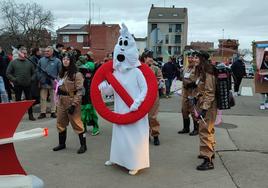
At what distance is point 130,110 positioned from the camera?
580 centimetres

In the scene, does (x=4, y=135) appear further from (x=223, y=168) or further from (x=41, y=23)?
(x=41, y=23)

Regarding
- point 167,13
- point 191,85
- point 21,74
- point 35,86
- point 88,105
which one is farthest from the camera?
point 167,13

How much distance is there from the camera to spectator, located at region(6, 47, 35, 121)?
32.9ft

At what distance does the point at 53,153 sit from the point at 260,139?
4170 millimetres

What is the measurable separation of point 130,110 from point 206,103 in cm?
114

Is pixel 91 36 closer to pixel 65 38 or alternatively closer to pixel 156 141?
pixel 65 38

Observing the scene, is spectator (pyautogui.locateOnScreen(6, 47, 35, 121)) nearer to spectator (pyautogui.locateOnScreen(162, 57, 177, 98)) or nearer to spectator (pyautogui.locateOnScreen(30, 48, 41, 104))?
spectator (pyautogui.locateOnScreen(30, 48, 41, 104))

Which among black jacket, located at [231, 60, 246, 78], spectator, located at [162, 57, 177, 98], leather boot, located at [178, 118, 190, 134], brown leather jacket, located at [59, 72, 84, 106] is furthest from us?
black jacket, located at [231, 60, 246, 78]

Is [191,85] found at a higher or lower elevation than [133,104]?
higher

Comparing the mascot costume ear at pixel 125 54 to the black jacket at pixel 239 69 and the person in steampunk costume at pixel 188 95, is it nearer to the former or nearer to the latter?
the person in steampunk costume at pixel 188 95

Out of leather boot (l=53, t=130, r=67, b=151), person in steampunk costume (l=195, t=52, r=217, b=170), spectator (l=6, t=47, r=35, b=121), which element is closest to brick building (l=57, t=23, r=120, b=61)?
spectator (l=6, t=47, r=35, b=121)

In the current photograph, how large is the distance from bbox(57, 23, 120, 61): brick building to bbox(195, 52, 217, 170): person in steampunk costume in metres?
68.4

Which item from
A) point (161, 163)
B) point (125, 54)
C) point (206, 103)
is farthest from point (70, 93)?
point (206, 103)

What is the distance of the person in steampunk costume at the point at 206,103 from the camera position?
232 inches
